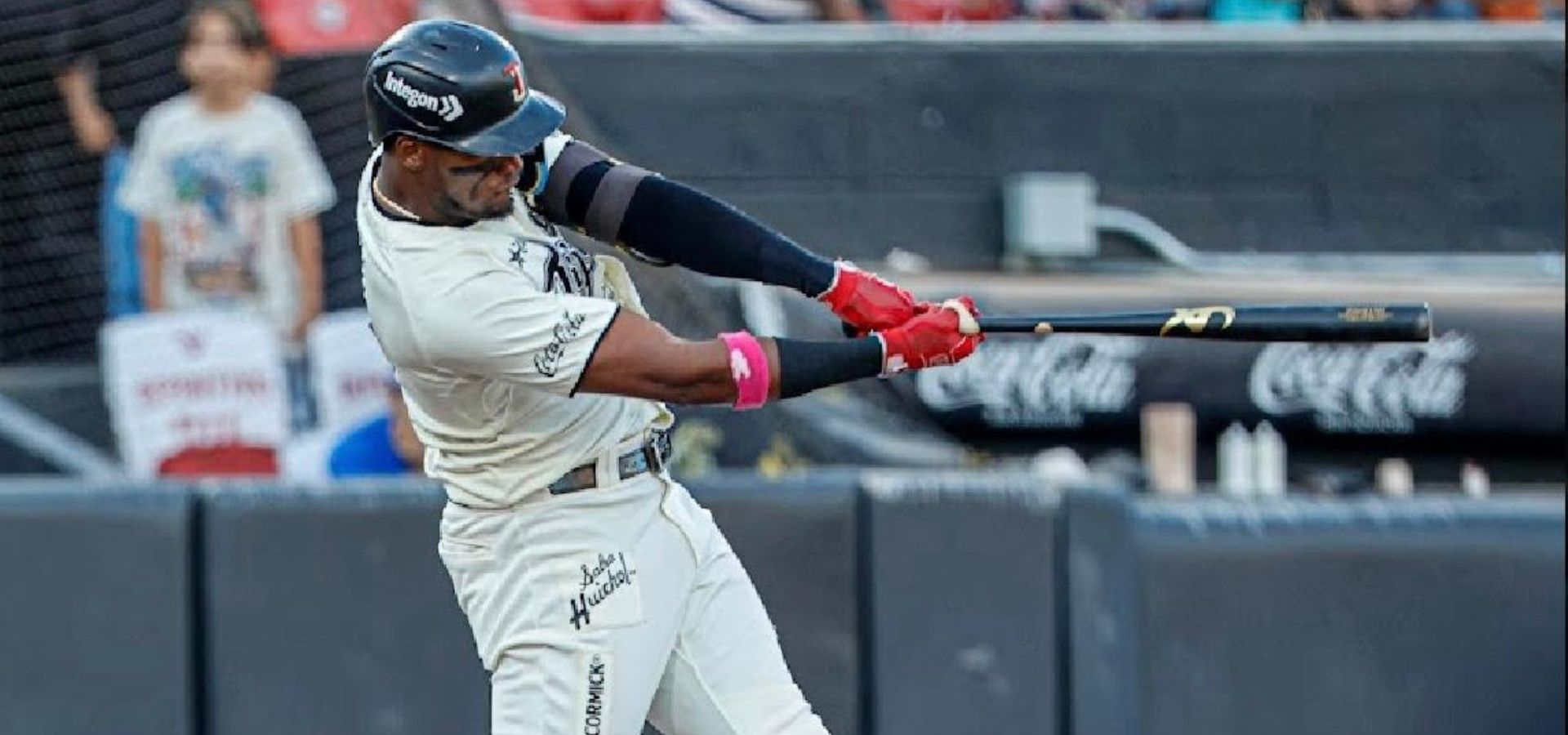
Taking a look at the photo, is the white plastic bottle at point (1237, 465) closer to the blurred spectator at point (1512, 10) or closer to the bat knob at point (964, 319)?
the blurred spectator at point (1512, 10)

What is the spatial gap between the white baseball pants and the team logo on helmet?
65 cm

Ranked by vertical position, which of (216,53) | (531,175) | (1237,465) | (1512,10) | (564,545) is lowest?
(1237,465)

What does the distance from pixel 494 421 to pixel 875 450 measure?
354cm

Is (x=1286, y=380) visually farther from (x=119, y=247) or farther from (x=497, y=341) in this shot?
(x=497, y=341)

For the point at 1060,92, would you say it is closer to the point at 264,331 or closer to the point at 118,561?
the point at 264,331

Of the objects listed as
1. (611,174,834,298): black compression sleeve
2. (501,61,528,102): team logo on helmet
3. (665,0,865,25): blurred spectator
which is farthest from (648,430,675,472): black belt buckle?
(665,0,865,25): blurred spectator

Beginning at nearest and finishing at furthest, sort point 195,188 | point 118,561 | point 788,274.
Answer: point 788,274, point 118,561, point 195,188

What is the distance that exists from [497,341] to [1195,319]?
118 cm

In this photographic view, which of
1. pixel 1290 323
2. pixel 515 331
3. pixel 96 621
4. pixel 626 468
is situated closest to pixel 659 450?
pixel 626 468

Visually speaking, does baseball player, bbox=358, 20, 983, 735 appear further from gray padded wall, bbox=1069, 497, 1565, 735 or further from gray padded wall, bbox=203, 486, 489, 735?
gray padded wall, bbox=1069, 497, 1565, 735

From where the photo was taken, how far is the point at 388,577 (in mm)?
5848

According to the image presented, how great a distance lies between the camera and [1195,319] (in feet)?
14.9

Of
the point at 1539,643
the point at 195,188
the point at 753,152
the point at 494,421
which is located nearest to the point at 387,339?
the point at 494,421

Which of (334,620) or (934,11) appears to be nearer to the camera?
(334,620)
